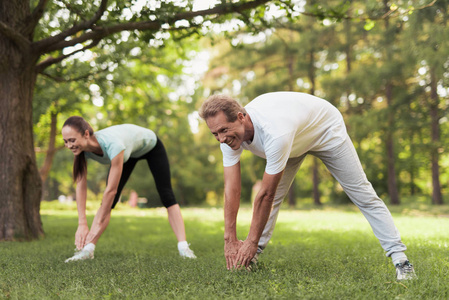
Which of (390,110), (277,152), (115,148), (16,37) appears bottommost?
(277,152)

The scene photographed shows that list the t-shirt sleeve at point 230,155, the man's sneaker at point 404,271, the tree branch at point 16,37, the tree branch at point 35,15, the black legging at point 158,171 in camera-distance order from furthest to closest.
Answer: the tree branch at point 35,15
the tree branch at point 16,37
the black legging at point 158,171
the t-shirt sleeve at point 230,155
the man's sneaker at point 404,271

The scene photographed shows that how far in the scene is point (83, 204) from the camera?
527 centimetres

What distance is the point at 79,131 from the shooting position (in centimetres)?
477

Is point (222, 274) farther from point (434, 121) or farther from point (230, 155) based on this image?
point (434, 121)

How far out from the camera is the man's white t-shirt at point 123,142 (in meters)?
4.91

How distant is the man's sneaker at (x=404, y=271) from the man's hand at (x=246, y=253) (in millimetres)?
1271

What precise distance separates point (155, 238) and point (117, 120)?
908 cm

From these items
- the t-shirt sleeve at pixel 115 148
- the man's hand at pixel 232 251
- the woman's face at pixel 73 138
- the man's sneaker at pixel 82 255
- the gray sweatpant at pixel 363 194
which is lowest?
the man's sneaker at pixel 82 255

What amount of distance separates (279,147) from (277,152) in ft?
0.15

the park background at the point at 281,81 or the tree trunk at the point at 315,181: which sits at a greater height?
the park background at the point at 281,81

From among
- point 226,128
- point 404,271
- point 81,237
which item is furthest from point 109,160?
point 404,271

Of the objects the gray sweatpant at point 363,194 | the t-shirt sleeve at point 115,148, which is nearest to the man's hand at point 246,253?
the gray sweatpant at point 363,194

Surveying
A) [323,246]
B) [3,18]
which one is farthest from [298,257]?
[3,18]

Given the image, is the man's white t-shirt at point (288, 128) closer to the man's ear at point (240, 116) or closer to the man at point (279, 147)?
the man at point (279, 147)
